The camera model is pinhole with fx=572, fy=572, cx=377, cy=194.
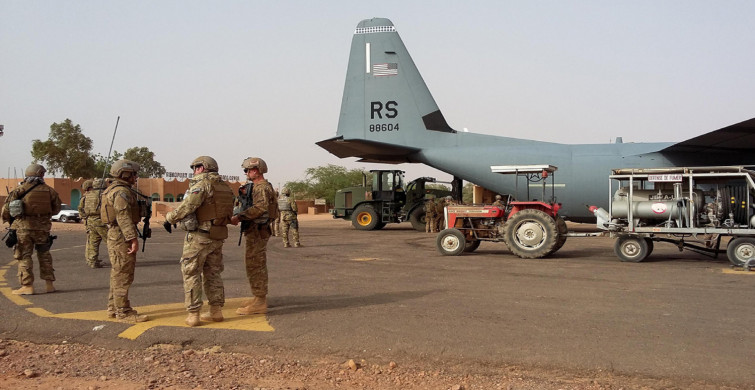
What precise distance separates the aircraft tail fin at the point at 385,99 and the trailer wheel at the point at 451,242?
6.87 meters

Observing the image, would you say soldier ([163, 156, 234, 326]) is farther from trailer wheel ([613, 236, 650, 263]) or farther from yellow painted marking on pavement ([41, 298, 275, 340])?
trailer wheel ([613, 236, 650, 263])

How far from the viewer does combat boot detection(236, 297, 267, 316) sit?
6301 mm

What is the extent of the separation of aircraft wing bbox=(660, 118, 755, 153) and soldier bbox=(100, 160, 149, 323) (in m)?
12.9

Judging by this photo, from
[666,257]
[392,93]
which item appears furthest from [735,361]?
[392,93]

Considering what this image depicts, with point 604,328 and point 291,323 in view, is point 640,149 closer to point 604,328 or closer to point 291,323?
point 604,328

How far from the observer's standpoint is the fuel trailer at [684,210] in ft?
35.1

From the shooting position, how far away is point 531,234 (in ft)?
39.8

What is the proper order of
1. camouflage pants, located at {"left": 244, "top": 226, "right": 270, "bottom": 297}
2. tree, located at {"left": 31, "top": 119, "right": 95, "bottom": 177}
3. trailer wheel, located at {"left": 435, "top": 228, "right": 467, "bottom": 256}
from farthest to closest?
tree, located at {"left": 31, "top": 119, "right": 95, "bottom": 177}
trailer wheel, located at {"left": 435, "top": 228, "right": 467, "bottom": 256}
camouflage pants, located at {"left": 244, "top": 226, "right": 270, "bottom": 297}

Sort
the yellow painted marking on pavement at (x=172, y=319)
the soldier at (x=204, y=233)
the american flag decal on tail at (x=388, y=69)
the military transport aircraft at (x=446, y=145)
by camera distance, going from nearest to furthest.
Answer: the yellow painted marking on pavement at (x=172, y=319), the soldier at (x=204, y=233), the military transport aircraft at (x=446, y=145), the american flag decal on tail at (x=388, y=69)

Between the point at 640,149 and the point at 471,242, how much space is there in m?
7.29

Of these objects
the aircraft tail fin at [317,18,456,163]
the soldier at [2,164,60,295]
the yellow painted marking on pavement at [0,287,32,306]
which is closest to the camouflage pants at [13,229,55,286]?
the soldier at [2,164,60,295]

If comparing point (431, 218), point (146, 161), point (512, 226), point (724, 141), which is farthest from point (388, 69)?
point (146, 161)

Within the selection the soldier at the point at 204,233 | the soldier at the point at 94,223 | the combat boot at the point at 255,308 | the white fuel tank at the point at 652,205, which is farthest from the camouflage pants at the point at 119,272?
the white fuel tank at the point at 652,205

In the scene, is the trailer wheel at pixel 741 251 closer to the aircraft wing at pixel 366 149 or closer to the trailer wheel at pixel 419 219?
the aircraft wing at pixel 366 149
